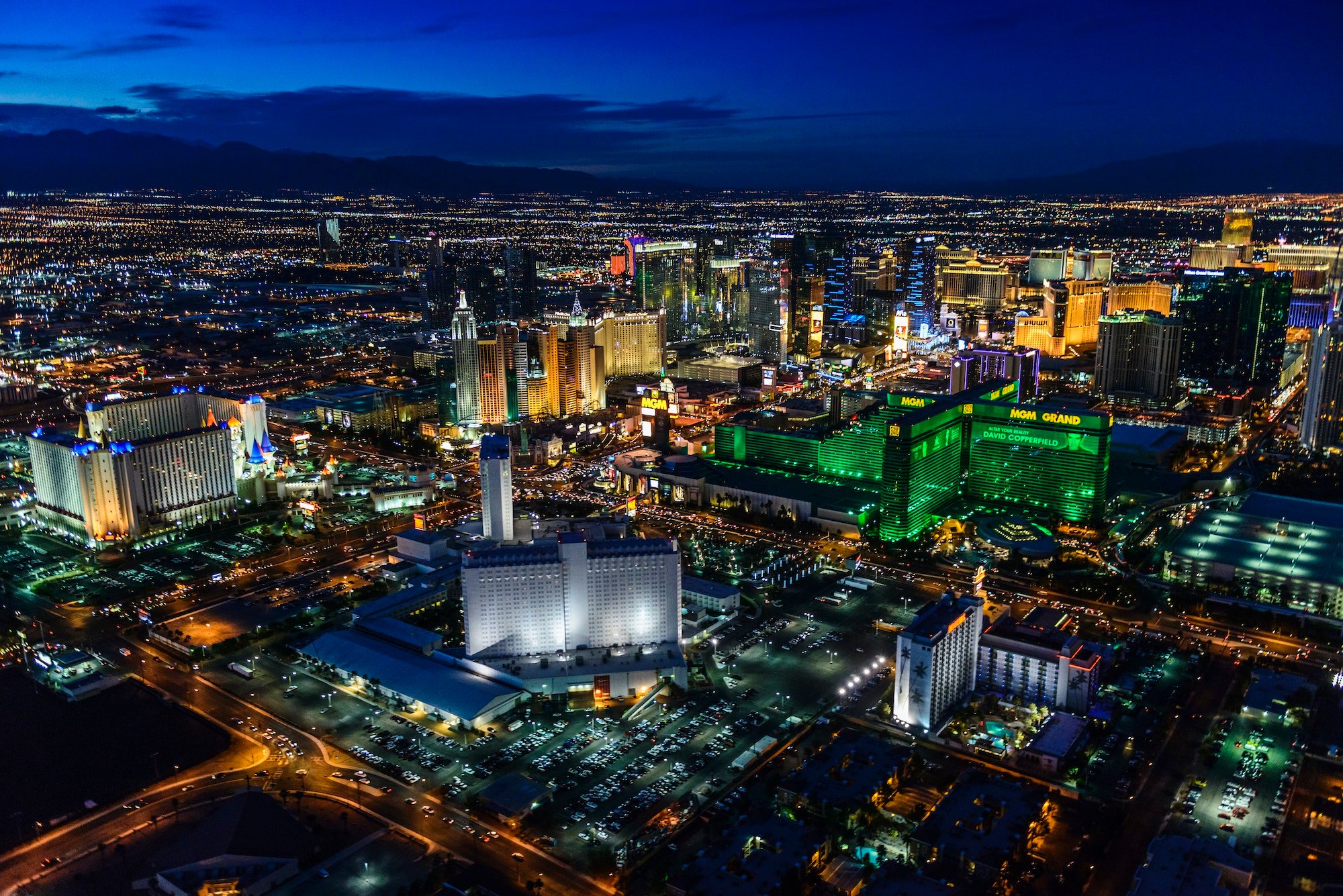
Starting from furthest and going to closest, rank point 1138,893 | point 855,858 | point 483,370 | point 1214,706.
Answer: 1. point 483,370
2. point 1214,706
3. point 855,858
4. point 1138,893

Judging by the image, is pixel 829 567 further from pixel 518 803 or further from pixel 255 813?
pixel 255 813

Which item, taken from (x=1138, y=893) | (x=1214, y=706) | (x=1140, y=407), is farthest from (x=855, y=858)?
(x=1140, y=407)

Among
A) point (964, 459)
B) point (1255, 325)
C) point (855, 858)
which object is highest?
point (1255, 325)

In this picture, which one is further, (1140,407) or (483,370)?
(1140,407)

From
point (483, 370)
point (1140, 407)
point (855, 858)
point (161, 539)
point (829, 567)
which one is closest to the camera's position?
point (855, 858)

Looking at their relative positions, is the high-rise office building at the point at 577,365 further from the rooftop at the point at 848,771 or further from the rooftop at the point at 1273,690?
the rooftop at the point at 1273,690

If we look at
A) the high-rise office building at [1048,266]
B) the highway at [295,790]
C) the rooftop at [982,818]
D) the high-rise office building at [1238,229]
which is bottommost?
the highway at [295,790]

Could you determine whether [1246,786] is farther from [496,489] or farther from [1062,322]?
[1062,322]

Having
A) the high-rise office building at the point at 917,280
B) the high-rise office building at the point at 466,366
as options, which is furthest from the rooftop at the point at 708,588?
the high-rise office building at the point at 917,280
